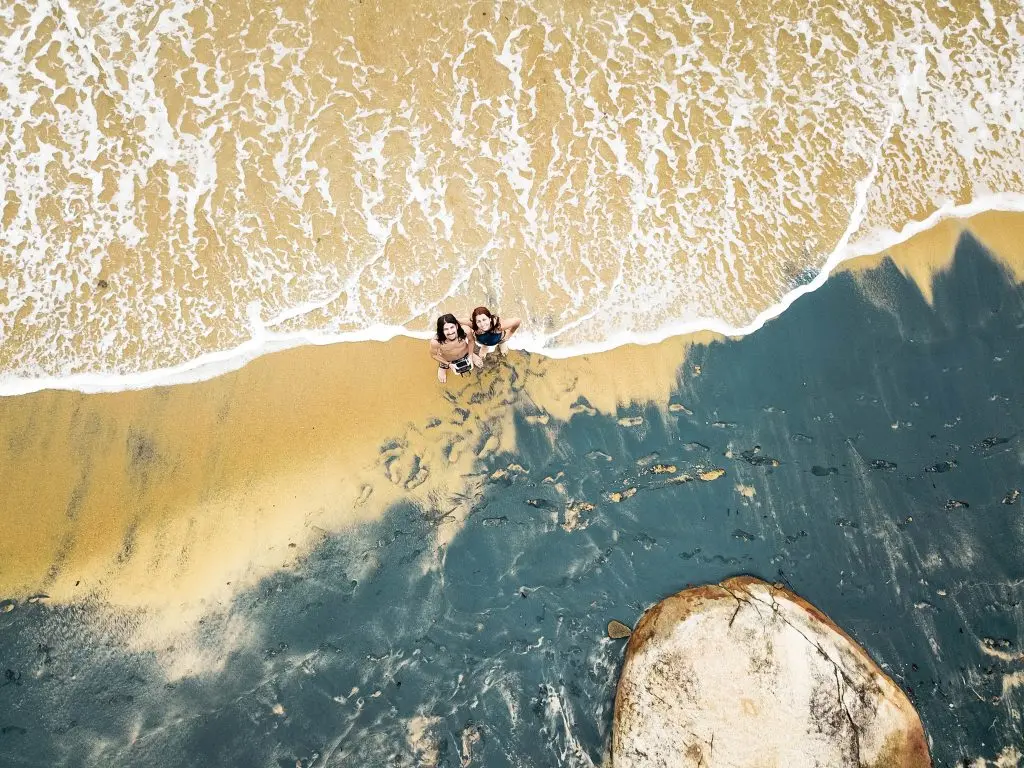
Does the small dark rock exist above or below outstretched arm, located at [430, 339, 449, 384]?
below

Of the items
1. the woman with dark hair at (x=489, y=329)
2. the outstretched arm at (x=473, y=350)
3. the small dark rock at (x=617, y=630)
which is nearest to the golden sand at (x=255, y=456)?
the outstretched arm at (x=473, y=350)

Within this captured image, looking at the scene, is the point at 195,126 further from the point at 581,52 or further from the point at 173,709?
the point at 173,709

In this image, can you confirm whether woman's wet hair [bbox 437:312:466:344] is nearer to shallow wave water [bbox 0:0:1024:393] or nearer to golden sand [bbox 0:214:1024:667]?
golden sand [bbox 0:214:1024:667]

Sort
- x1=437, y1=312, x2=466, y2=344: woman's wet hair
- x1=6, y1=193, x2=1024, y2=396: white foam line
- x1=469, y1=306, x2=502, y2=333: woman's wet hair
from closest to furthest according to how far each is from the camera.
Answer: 1. x1=437, y1=312, x2=466, y2=344: woman's wet hair
2. x1=469, y1=306, x2=502, y2=333: woman's wet hair
3. x1=6, y1=193, x2=1024, y2=396: white foam line

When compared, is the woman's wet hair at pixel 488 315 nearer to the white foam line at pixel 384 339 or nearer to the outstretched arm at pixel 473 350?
the outstretched arm at pixel 473 350

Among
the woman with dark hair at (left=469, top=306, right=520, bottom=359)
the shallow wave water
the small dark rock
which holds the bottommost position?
the small dark rock

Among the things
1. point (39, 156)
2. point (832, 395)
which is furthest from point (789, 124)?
point (39, 156)

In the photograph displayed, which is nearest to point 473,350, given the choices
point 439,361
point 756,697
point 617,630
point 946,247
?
point 439,361

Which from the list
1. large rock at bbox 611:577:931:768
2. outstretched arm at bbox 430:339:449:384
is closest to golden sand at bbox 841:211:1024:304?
large rock at bbox 611:577:931:768
